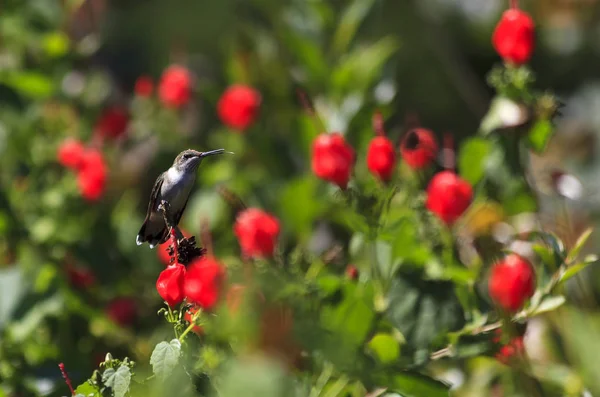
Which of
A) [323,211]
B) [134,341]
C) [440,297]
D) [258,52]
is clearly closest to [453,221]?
[440,297]

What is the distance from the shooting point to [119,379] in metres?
0.58

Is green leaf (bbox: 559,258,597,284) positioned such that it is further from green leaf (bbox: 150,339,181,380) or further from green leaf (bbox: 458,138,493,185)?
green leaf (bbox: 150,339,181,380)

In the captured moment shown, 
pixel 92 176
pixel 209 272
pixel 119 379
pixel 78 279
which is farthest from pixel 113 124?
pixel 119 379

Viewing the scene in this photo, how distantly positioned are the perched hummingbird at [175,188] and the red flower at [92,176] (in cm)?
57

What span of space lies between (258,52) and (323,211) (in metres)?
0.56

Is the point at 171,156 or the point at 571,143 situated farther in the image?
the point at 571,143

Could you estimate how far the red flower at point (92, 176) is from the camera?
1230 mm

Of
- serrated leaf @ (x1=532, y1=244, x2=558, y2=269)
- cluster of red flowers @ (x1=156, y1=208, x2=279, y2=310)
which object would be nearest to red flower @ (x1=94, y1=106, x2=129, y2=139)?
cluster of red flowers @ (x1=156, y1=208, x2=279, y2=310)

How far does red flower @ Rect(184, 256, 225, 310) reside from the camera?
0.65 metres

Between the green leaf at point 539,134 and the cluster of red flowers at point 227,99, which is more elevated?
the cluster of red flowers at point 227,99

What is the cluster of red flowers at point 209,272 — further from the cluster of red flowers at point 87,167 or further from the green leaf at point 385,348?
the cluster of red flowers at point 87,167

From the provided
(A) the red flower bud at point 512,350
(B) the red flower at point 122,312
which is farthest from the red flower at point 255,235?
(B) the red flower at point 122,312

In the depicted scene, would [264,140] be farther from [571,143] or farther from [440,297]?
[571,143]

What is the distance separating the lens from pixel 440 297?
30.4 inches
